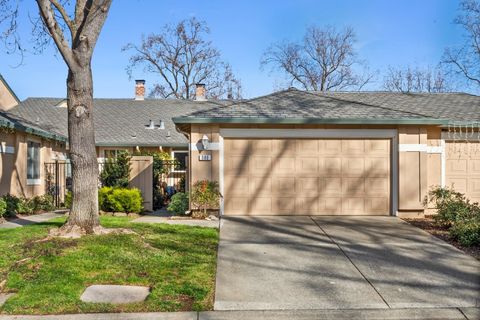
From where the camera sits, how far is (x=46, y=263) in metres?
6.59

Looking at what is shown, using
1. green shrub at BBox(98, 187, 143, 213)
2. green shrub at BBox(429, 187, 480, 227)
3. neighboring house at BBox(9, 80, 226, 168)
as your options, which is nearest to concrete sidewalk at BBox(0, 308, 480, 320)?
green shrub at BBox(429, 187, 480, 227)

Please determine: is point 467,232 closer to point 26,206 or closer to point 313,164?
point 313,164

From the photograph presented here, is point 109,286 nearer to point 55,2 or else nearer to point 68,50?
point 68,50

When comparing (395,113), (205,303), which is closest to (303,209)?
(395,113)

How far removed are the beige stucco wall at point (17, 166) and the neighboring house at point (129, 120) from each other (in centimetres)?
307

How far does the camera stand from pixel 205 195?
1170 centimetres

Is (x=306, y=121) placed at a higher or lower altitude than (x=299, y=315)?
higher

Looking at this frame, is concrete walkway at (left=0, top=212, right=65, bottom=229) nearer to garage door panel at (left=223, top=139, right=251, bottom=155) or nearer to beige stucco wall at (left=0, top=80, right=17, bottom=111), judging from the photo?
garage door panel at (left=223, top=139, right=251, bottom=155)

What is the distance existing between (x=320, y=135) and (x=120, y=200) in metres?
6.30

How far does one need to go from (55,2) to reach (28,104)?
17.4 metres

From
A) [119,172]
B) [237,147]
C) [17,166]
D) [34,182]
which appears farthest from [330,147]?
[34,182]

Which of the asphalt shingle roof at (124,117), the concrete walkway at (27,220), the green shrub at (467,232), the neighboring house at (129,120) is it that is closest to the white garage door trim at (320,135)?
the green shrub at (467,232)

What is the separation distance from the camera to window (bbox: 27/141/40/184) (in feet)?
49.3

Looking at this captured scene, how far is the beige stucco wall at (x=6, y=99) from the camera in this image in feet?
64.9
